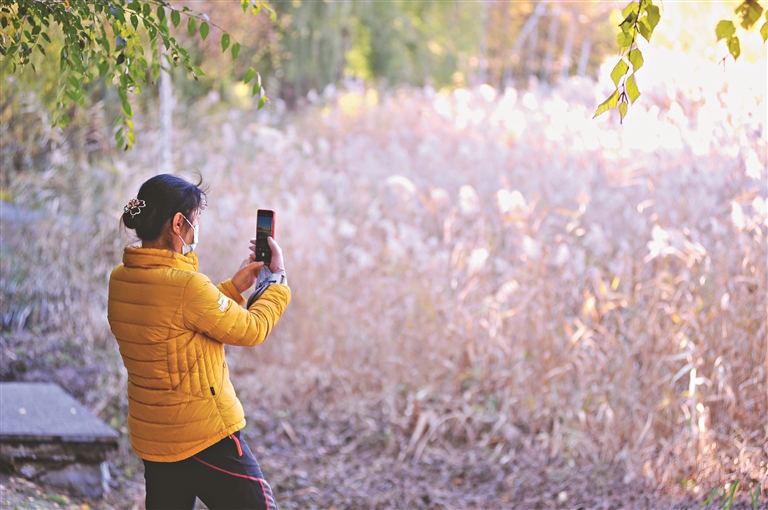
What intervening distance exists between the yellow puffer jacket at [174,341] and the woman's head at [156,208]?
0.06m

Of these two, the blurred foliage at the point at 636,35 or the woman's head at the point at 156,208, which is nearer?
the blurred foliage at the point at 636,35

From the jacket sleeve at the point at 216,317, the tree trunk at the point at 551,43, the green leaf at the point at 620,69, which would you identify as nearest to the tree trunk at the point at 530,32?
the tree trunk at the point at 551,43

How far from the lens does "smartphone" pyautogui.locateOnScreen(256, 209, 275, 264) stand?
8.20 ft

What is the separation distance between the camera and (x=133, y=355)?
87.8 inches

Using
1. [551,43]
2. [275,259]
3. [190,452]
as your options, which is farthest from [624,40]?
[551,43]

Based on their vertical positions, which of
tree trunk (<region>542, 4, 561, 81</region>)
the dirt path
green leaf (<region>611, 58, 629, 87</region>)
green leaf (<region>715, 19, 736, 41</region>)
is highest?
tree trunk (<region>542, 4, 561, 81</region>)

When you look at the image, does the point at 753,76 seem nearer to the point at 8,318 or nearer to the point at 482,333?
the point at 482,333

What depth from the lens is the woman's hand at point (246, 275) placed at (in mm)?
2496

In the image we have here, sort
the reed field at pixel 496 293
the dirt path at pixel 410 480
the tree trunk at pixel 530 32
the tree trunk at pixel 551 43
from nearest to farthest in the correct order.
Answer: the dirt path at pixel 410 480 → the reed field at pixel 496 293 → the tree trunk at pixel 551 43 → the tree trunk at pixel 530 32

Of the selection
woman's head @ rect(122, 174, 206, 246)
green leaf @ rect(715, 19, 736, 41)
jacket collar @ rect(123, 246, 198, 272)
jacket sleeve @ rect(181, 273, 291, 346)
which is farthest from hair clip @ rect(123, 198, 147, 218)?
green leaf @ rect(715, 19, 736, 41)

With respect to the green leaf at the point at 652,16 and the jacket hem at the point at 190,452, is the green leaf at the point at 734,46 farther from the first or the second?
the jacket hem at the point at 190,452

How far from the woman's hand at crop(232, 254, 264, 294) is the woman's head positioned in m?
0.31

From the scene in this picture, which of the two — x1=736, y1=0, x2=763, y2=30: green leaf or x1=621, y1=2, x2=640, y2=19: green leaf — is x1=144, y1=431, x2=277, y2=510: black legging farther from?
x1=736, y1=0, x2=763, y2=30: green leaf

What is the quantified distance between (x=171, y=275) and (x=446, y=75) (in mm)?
12865
